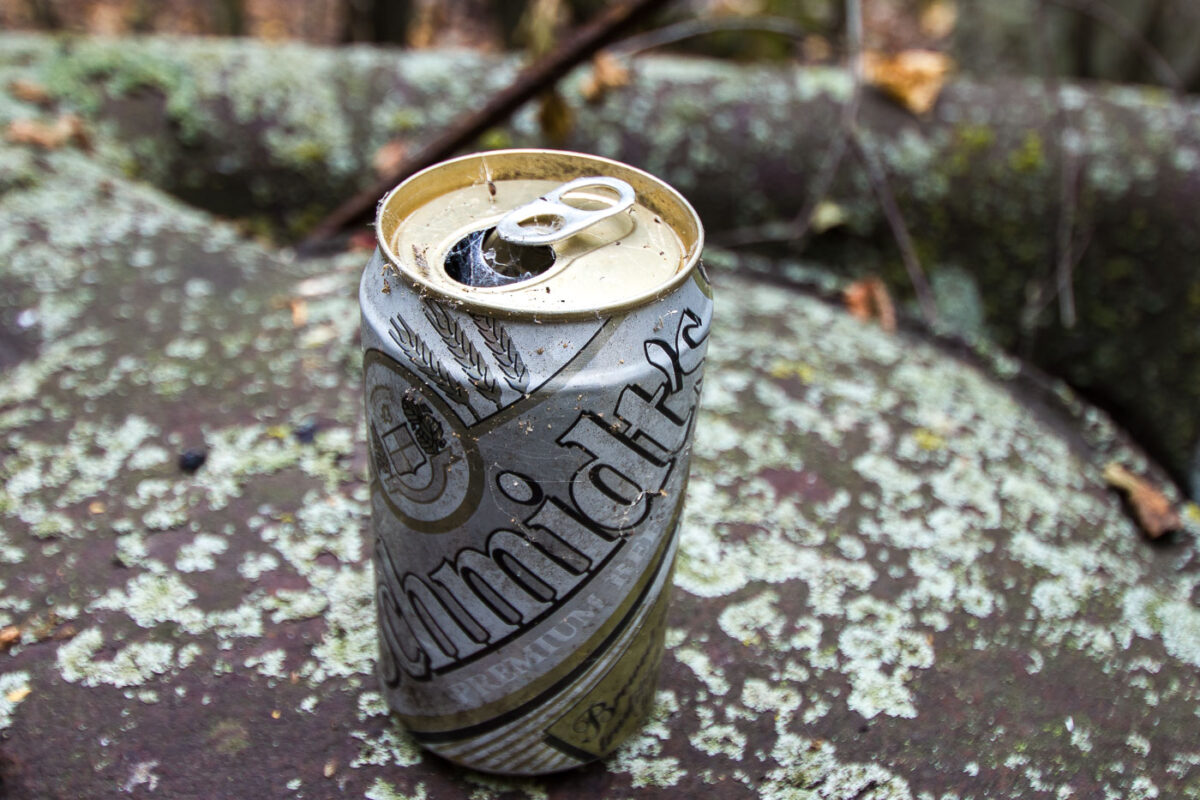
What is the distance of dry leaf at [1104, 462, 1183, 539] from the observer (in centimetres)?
163

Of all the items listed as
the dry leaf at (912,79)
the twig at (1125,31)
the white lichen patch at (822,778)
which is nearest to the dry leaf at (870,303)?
the dry leaf at (912,79)

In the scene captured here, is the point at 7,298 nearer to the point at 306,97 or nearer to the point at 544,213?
the point at 306,97

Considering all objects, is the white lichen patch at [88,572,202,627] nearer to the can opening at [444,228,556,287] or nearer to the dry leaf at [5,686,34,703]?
the dry leaf at [5,686,34,703]

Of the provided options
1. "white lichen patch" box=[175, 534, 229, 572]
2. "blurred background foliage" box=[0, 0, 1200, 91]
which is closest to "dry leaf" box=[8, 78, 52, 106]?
"blurred background foliage" box=[0, 0, 1200, 91]

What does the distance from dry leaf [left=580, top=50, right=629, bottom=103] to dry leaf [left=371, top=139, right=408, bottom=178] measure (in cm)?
46

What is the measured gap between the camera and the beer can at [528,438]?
880 millimetres

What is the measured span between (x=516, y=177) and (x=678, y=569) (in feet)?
2.18

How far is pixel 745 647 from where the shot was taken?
136 centimetres

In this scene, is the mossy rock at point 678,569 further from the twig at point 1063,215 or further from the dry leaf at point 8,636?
the twig at point 1063,215

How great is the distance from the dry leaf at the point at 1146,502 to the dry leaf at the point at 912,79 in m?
1.04

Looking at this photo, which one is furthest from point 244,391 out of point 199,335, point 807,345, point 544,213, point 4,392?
point 807,345

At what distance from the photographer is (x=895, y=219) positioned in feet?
6.87

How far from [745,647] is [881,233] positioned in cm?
136

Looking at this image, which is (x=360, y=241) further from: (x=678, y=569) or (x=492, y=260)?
(x=492, y=260)
